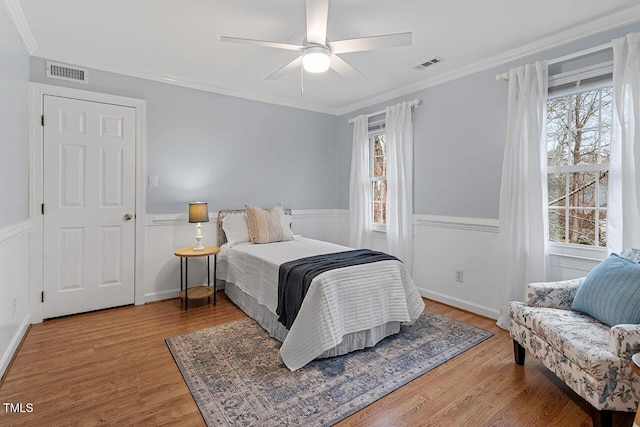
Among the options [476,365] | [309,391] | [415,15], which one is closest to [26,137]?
[309,391]

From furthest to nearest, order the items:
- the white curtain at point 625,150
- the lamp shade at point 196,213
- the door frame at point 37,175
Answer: the lamp shade at point 196,213, the door frame at point 37,175, the white curtain at point 625,150

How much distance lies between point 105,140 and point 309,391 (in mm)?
2991

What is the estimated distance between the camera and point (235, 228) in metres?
3.69

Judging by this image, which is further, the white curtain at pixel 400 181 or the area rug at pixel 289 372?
the white curtain at pixel 400 181

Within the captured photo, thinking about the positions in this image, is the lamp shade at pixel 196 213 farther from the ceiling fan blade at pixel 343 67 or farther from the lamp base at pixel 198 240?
the ceiling fan blade at pixel 343 67

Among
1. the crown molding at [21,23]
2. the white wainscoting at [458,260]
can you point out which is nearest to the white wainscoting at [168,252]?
the crown molding at [21,23]

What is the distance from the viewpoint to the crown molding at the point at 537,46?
2268 millimetres

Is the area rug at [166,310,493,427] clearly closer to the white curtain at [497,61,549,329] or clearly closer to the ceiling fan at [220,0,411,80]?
the white curtain at [497,61,549,329]

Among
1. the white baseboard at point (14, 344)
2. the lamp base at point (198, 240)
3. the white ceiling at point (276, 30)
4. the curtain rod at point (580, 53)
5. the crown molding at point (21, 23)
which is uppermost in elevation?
the white ceiling at point (276, 30)

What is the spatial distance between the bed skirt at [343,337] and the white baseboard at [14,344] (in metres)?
1.69

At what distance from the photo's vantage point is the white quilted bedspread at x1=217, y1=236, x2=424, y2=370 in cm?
215

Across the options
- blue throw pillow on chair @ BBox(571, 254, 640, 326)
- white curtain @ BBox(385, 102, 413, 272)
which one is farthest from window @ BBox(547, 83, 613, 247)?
white curtain @ BBox(385, 102, 413, 272)

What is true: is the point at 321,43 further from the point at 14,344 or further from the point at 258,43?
the point at 14,344

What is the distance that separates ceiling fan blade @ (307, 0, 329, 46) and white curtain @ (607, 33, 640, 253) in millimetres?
2051
